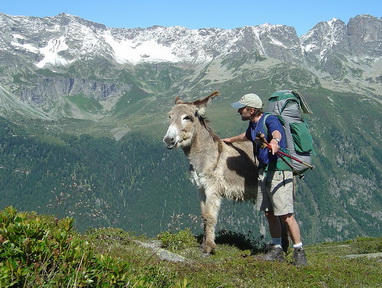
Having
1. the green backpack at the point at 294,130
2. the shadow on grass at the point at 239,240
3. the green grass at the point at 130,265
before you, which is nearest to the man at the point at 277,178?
the green backpack at the point at 294,130

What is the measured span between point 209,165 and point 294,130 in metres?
3.07

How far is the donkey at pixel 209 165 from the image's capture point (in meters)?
12.6

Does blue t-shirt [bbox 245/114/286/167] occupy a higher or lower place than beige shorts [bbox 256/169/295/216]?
higher

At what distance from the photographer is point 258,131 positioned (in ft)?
35.1

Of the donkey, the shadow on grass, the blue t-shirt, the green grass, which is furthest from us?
the shadow on grass

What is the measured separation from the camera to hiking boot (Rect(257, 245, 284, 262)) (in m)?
11.3

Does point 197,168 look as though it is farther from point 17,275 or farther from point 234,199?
point 17,275

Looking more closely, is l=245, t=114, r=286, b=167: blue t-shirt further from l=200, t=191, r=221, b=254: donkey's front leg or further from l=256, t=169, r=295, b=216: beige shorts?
l=200, t=191, r=221, b=254: donkey's front leg

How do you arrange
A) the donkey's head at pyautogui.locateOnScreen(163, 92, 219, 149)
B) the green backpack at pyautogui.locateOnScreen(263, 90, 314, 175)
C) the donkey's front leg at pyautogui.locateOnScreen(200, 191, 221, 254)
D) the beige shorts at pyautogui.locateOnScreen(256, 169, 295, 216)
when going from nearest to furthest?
the beige shorts at pyautogui.locateOnScreen(256, 169, 295, 216)
the green backpack at pyautogui.locateOnScreen(263, 90, 314, 175)
the donkey's head at pyautogui.locateOnScreen(163, 92, 219, 149)
the donkey's front leg at pyautogui.locateOnScreen(200, 191, 221, 254)

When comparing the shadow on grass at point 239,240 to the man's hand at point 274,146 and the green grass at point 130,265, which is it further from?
the man's hand at point 274,146

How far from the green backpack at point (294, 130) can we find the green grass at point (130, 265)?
269cm

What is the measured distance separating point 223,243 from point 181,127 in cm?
492

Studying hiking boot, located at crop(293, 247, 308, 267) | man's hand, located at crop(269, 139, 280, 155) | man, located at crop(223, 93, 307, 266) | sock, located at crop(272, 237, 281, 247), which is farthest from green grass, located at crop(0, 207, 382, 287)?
man's hand, located at crop(269, 139, 280, 155)

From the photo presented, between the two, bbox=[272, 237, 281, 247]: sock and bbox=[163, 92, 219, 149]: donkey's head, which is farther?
bbox=[163, 92, 219, 149]: donkey's head
